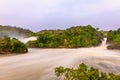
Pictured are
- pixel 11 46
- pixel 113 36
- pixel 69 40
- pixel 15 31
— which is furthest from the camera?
pixel 15 31

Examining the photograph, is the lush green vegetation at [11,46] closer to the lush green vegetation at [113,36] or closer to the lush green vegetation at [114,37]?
the lush green vegetation at [114,37]

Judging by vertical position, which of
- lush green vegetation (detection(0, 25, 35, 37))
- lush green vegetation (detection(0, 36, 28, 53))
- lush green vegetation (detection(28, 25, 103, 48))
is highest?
lush green vegetation (detection(0, 25, 35, 37))

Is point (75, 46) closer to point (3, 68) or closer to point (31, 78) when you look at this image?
point (3, 68)

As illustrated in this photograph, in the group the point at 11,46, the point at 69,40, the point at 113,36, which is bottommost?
the point at 11,46

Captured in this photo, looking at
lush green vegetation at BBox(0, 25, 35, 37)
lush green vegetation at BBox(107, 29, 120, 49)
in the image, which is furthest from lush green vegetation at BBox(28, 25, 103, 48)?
lush green vegetation at BBox(0, 25, 35, 37)

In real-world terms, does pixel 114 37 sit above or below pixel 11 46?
above

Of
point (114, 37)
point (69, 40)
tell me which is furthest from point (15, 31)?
point (114, 37)

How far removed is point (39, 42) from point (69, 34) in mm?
3492

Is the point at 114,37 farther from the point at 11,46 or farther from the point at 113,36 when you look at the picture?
the point at 11,46

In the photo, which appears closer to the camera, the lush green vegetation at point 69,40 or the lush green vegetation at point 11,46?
the lush green vegetation at point 11,46

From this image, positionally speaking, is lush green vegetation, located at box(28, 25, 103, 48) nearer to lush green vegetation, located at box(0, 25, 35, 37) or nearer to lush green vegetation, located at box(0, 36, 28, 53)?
lush green vegetation, located at box(0, 36, 28, 53)

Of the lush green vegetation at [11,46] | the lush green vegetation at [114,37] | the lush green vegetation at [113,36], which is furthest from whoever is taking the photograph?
the lush green vegetation at [113,36]

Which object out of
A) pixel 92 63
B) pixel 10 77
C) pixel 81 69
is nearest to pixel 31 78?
pixel 10 77

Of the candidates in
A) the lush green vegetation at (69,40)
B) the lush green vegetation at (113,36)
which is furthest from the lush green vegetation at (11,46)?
the lush green vegetation at (113,36)
